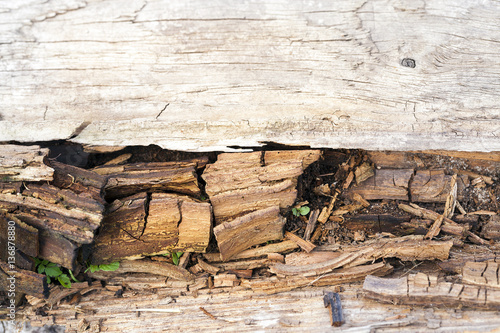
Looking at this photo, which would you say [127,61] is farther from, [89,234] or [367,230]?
[367,230]

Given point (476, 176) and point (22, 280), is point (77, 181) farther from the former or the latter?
point (476, 176)

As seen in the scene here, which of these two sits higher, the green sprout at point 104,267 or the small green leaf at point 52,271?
the small green leaf at point 52,271

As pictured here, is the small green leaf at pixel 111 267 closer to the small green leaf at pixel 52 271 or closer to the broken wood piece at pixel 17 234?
the small green leaf at pixel 52 271

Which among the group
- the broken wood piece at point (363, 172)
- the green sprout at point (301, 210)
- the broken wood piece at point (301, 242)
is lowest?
the broken wood piece at point (301, 242)

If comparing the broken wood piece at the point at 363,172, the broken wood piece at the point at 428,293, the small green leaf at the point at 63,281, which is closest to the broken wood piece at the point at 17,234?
the small green leaf at the point at 63,281

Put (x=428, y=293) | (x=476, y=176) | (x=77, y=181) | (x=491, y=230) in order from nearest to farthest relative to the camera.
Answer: (x=428, y=293) < (x=77, y=181) < (x=491, y=230) < (x=476, y=176)

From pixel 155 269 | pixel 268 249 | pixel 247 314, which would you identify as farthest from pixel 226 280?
pixel 155 269

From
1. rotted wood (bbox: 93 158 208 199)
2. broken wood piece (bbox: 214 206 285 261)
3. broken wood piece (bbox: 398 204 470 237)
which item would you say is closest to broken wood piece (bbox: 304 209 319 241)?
broken wood piece (bbox: 214 206 285 261)
